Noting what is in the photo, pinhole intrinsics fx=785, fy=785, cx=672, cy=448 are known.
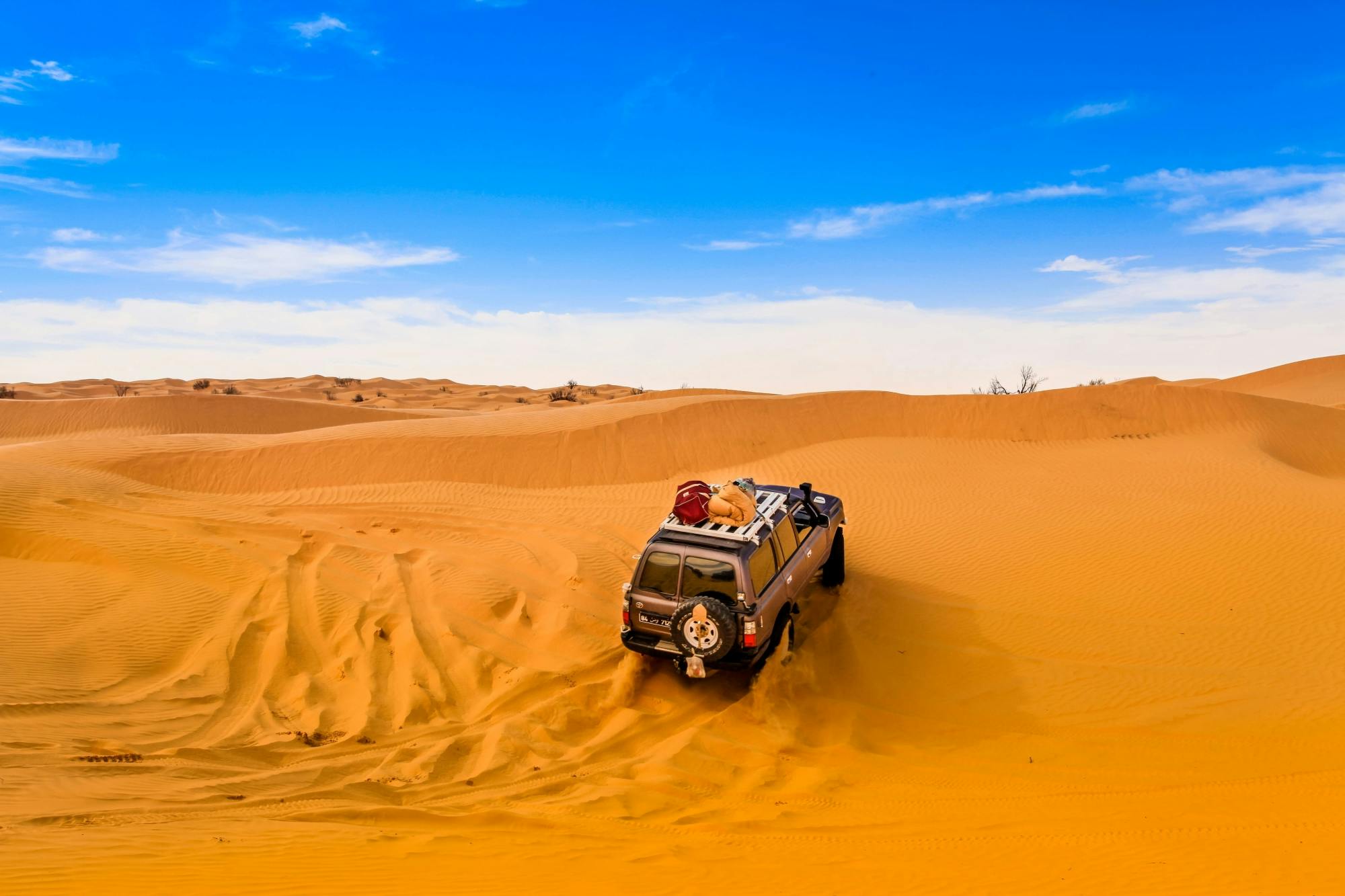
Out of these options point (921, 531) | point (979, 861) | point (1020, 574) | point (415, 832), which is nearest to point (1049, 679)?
point (1020, 574)

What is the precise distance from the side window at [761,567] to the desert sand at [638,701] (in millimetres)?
1114

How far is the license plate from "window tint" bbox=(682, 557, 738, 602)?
1.09ft

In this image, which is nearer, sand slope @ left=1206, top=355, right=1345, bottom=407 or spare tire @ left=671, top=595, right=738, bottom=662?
spare tire @ left=671, top=595, right=738, bottom=662

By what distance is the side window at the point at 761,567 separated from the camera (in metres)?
7.64

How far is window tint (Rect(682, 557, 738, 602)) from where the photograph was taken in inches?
296

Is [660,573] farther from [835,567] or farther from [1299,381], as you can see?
[1299,381]

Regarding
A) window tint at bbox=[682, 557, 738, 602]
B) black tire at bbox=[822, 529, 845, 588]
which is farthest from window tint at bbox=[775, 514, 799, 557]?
black tire at bbox=[822, 529, 845, 588]

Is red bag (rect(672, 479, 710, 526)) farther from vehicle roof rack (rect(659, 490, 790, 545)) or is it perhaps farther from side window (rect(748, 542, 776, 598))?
side window (rect(748, 542, 776, 598))

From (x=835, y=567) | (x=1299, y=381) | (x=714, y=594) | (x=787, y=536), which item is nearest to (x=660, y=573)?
(x=714, y=594)

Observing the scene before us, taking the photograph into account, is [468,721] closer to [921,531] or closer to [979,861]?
[979,861]

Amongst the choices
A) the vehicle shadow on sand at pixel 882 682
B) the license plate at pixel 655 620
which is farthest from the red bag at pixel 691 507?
the vehicle shadow on sand at pixel 882 682

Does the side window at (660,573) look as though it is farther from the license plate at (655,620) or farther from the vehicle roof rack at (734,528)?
the vehicle roof rack at (734,528)

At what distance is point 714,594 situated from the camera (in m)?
7.59

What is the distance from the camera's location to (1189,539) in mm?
13508
